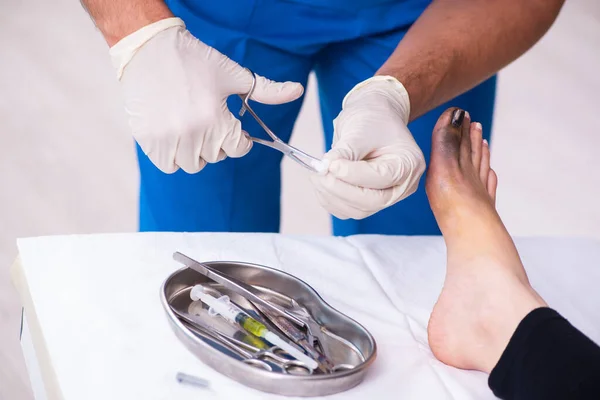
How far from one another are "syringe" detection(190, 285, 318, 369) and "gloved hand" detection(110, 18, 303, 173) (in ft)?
0.65

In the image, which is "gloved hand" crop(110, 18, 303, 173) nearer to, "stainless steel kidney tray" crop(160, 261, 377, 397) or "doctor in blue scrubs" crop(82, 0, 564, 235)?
"doctor in blue scrubs" crop(82, 0, 564, 235)

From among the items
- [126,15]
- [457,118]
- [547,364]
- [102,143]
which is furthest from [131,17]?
[102,143]

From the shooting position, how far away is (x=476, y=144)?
4.53 ft

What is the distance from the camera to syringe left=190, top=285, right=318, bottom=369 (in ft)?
2.96

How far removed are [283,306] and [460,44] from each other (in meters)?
0.59

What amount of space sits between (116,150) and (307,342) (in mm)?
2077

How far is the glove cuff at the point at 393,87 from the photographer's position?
1.20 m

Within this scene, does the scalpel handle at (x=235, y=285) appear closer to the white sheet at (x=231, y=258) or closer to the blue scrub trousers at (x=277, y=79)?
the white sheet at (x=231, y=258)

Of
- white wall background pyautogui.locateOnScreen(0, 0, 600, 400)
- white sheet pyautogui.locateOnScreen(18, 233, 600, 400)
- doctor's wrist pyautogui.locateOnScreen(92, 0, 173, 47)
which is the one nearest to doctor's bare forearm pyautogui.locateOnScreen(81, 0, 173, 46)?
doctor's wrist pyautogui.locateOnScreen(92, 0, 173, 47)

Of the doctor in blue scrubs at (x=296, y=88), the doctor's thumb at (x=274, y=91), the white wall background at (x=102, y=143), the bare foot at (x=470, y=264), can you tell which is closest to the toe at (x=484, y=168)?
the bare foot at (x=470, y=264)

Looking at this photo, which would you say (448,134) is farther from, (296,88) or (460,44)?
(296,88)

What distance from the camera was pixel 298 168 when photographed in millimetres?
2990

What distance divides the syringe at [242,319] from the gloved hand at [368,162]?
204 mm

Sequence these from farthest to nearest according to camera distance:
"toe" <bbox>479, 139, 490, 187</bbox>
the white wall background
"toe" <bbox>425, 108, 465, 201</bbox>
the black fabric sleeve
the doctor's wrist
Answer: the white wall background → "toe" <bbox>479, 139, 490, 187</bbox> → "toe" <bbox>425, 108, 465, 201</bbox> → the doctor's wrist → the black fabric sleeve
